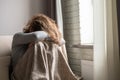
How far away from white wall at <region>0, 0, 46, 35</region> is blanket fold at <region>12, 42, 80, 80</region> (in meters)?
0.86

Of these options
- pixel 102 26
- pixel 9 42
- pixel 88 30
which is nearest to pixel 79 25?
pixel 88 30

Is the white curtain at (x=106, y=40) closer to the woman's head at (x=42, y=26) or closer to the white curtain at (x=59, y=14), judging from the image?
the woman's head at (x=42, y=26)

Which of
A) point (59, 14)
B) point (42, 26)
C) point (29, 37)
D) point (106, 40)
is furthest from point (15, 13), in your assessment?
point (106, 40)

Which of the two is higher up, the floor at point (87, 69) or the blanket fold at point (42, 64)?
the blanket fold at point (42, 64)

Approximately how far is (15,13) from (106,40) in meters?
1.25

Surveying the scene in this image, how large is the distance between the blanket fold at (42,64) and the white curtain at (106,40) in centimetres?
29

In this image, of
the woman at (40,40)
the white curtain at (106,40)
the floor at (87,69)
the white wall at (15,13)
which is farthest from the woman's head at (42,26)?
the white wall at (15,13)

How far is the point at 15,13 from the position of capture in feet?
8.88

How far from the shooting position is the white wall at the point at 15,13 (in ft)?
8.61

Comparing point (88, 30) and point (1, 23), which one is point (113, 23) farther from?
point (1, 23)

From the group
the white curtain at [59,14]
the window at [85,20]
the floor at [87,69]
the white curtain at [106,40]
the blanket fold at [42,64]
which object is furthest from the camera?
the white curtain at [59,14]

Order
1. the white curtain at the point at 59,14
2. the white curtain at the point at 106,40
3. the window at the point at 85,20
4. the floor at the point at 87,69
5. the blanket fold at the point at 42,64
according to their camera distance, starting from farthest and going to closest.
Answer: the white curtain at the point at 59,14, the window at the point at 85,20, the floor at the point at 87,69, the white curtain at the point at 106,40, the blanket fold at the point at 42,64

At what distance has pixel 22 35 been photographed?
6.14ft

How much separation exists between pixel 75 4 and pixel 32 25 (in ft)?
2.72
